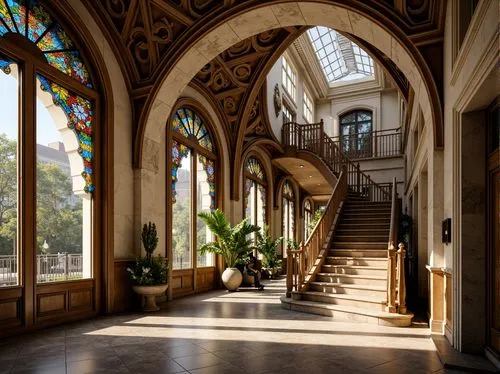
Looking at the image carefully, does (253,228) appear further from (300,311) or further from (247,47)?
(247,47)

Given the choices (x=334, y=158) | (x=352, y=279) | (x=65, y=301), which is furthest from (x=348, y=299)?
(x=334, y=158)

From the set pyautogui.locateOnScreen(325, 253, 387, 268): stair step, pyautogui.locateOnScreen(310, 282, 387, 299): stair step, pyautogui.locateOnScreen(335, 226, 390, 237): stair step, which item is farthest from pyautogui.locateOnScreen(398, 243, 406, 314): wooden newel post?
pyautogui.locateOnScreen(335, 226, 390, 237): stair step

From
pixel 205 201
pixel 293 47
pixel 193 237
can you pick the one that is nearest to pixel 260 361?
pixel 193 237

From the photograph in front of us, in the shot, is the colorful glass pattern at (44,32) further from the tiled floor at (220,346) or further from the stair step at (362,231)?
the stair step at (362,231)

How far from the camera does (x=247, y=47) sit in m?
9.23

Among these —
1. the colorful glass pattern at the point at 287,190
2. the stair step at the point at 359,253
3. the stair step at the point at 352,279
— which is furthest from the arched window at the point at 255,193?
the stair step at the point at 352,279

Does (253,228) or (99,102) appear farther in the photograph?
(253,228)

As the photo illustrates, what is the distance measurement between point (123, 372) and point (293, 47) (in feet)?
49.6

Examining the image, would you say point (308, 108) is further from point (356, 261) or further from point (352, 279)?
point (352, 279)

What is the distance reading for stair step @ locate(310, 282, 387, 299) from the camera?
692 centimetres

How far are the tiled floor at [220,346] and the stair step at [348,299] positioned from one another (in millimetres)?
622

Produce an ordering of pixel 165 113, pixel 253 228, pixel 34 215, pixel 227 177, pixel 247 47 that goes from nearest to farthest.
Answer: pixel 34 215
pixel 165 113
pixel 247 47
pixel 253 228
pixel 227 177

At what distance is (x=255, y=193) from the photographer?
44.0 feet

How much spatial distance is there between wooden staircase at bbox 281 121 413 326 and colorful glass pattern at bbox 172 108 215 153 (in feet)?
11.3
